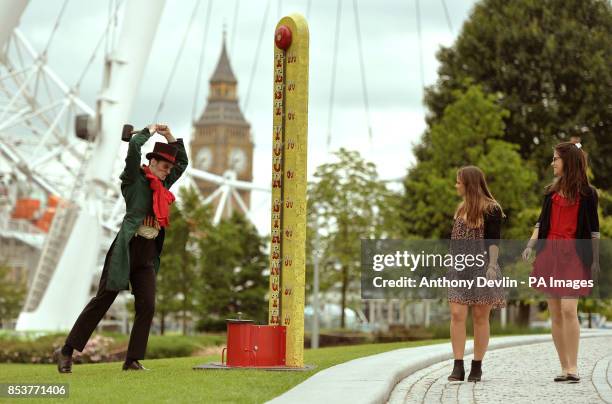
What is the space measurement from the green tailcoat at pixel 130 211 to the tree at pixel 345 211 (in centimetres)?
3105

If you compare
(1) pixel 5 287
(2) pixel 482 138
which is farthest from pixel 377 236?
(1) pixel 5 287

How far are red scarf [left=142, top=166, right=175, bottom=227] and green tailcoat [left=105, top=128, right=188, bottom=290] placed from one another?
5 centimetres

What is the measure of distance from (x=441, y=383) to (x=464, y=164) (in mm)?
26842

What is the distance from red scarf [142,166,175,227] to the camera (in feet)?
37.4

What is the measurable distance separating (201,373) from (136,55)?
790 inches

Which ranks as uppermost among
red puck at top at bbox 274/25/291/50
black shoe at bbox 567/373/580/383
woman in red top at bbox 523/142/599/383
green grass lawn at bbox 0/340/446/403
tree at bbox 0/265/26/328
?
tree at bbox 0/265/26/328

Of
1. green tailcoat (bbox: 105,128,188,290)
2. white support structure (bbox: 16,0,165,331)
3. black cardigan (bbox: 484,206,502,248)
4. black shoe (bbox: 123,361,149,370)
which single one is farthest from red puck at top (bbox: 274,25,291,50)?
white support structure (bbox: 16,0,165,331)

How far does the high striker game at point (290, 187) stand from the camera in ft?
39.5

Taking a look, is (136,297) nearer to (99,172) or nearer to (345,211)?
(99,172)

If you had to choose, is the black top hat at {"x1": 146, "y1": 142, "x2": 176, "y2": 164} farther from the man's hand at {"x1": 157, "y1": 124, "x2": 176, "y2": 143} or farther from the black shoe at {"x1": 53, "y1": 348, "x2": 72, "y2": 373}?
the black shoe at {"x1": 53, "y1": 348, "x2": 72, "y2": 373}

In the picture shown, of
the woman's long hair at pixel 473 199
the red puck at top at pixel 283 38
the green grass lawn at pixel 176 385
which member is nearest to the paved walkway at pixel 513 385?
the green grass lawn at pixel 176 385

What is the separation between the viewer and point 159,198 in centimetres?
1147

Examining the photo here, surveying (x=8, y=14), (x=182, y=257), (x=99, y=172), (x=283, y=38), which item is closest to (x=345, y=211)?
(x=182, y=257)

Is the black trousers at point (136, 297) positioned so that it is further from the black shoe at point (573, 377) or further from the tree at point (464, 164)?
the tree at point (464, 164)
